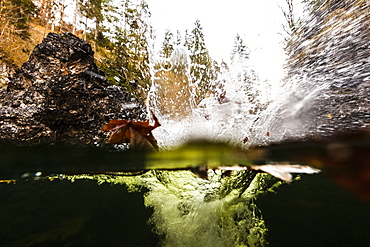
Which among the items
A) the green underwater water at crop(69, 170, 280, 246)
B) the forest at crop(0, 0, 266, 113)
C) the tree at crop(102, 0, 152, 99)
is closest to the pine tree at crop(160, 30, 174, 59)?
the forest at crop(0, 0, 266, 113)

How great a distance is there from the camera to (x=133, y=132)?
0.98 meters

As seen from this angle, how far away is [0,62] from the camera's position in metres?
8.23

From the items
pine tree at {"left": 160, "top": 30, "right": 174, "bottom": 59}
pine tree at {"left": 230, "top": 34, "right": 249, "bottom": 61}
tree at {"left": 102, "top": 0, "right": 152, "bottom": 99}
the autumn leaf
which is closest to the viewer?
the autumn leaf

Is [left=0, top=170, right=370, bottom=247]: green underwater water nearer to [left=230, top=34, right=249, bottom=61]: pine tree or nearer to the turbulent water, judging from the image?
the turbulent water

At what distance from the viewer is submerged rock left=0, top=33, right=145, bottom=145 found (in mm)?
4238

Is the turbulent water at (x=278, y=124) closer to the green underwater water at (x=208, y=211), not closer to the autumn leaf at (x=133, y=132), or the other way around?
the green underwater water at (x=208, y=211)

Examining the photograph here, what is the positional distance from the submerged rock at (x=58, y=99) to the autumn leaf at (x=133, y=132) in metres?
3.28

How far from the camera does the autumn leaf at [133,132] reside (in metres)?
0.89

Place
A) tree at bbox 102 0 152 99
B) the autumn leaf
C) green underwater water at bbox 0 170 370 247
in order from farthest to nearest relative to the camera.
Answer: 1. tree at bbox 102 0 152 99
2. green underwater water at bbox 0 170 370 247
3. the autumn leaf

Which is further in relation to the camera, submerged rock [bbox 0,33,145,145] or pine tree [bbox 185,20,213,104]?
pine tree [bbox 185,20,213,104]

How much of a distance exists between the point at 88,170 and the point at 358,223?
9.14ft

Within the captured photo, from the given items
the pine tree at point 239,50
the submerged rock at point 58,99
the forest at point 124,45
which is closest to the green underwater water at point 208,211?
the submerged rock at point 58,99

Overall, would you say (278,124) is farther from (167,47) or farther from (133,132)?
(167,47)

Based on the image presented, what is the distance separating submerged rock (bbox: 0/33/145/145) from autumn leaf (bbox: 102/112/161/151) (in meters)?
3.28
